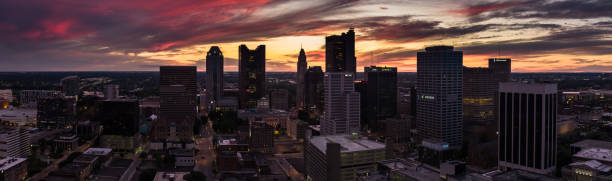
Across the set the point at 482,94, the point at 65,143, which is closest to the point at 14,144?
the point at 65,143

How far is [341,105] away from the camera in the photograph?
4259 inches

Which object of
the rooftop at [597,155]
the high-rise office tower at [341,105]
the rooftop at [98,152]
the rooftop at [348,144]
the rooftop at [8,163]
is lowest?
the rooftop at [98,152]

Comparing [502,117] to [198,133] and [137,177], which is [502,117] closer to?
[137,177]

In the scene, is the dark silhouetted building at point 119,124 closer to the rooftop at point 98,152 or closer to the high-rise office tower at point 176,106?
the high-rise office tower at point 176,106

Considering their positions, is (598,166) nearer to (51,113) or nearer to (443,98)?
(443,98)

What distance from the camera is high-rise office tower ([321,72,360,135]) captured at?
107625mm

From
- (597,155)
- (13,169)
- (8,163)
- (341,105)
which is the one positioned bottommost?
(13,169)

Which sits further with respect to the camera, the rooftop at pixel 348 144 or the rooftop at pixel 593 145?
the rooftop at pixel 593 145

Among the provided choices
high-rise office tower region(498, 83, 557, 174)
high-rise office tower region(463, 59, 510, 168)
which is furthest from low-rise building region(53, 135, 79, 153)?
high-rise office tower region(463, 59, 510, 168)

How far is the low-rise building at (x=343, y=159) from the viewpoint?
68.2 m

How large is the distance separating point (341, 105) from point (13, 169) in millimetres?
73932

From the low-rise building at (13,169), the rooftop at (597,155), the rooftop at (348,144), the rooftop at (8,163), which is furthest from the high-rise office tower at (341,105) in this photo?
the rooftop at (8,163)

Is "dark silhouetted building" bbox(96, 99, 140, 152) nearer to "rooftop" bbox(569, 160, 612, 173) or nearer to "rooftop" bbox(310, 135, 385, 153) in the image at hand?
"rooftop" bbox(310, 135, 385, 153)

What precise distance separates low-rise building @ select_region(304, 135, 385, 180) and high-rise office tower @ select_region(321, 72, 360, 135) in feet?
96.5
